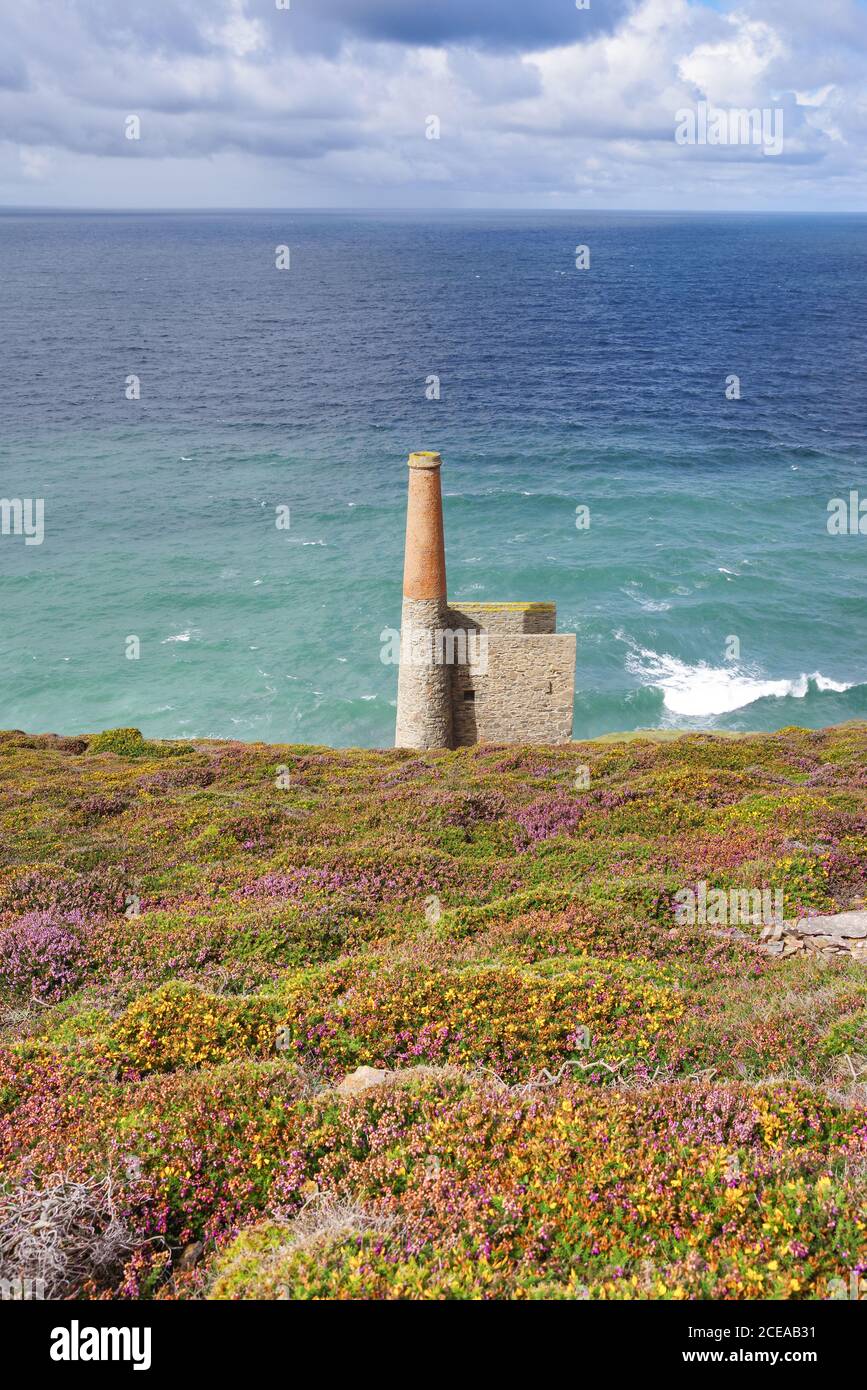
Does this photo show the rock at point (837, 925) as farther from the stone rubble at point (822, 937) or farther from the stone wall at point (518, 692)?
the stone wall at point (518, 692)

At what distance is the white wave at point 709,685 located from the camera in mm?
47875

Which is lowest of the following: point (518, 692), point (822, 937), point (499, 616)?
point (822, 937)

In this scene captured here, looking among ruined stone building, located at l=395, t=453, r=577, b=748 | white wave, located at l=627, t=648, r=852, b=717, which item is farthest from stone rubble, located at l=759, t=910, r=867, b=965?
white wave, located at l=627, t=648, r=852, b=717

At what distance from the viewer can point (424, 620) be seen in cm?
2970

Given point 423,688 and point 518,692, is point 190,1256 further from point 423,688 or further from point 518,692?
point 518,692

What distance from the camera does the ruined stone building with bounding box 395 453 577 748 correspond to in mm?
29672

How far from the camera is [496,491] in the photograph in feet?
258

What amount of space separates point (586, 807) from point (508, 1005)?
9679 mm

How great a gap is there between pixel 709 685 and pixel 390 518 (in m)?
34.1

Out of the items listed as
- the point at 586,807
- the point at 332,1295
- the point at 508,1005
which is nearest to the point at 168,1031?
the point at 508,1005

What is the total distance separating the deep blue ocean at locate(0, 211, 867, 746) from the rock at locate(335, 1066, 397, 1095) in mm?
37508

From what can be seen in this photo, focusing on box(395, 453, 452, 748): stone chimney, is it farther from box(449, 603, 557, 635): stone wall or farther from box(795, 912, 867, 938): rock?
box(795, 912, 867, 938): rock

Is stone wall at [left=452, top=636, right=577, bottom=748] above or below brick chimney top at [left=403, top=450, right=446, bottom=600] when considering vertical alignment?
below

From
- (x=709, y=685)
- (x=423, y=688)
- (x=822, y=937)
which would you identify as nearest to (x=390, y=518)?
(x=709, y=685)
